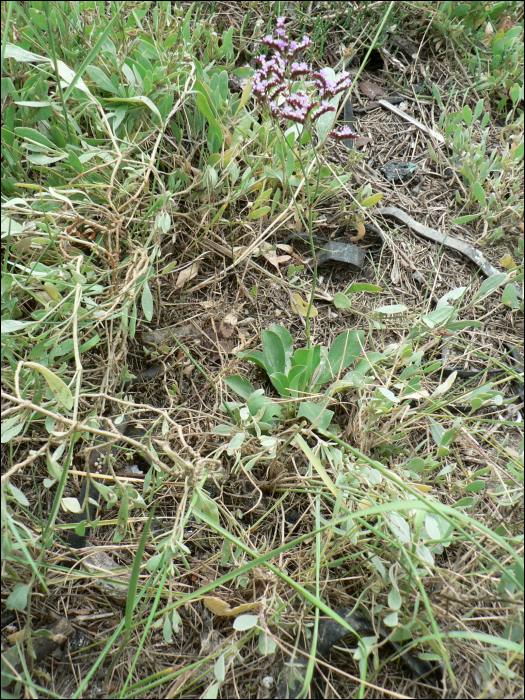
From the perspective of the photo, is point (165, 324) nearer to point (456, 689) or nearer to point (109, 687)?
point (109, 687)

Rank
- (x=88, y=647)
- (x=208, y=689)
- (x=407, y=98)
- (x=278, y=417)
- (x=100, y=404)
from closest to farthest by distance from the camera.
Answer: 1. (x=208, y=689)
2. (x=88, y=647)
3. (x=100, y=404)
4. (x=278, y=417)
5. (x=407, y=98)

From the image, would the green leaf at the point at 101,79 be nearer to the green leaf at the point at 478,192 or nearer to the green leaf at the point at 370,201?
the green leaf at the point at 370,201

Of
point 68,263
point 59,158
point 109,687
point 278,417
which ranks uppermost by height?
point 59,158

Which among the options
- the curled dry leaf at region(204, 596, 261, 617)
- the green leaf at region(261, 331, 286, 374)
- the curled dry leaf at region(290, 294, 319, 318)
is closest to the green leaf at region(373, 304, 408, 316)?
the curled dry leaf at region(290, 294, 319, 318)

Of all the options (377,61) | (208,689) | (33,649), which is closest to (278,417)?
(208,689)

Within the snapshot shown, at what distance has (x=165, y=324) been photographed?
66.7 inches

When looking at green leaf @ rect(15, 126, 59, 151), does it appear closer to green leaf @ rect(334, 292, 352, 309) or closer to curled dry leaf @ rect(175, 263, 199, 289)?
curled dry leaf @ rect(175, 263, 199, 289)

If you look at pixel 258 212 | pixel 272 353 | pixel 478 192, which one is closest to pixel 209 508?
pixel 272 353

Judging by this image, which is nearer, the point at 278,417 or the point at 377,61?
the point at 278,417

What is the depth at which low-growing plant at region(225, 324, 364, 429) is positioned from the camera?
1.44m

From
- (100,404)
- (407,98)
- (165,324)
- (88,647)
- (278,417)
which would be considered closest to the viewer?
(88,647)

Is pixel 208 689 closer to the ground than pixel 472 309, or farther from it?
closer to the ground

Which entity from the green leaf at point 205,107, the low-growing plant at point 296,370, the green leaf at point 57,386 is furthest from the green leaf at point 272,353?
the green leaf at point 205,107

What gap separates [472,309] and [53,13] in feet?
5.38
